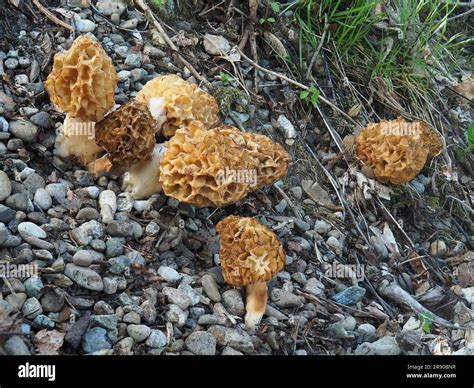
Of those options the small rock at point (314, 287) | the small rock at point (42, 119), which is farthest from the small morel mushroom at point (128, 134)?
the small rock at point (314, 287)

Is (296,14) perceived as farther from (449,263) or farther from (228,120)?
(449,263)

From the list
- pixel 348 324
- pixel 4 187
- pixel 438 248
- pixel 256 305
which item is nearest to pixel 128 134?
pixel 4 187

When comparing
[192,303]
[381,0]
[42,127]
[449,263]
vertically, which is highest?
[381,0]

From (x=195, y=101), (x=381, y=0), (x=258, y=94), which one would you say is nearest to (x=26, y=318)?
(x=195, y=101)

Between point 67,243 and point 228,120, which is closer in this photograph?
point 67,243

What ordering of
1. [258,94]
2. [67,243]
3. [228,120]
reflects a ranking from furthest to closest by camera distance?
[258,94] → [228,120] → [67,243]
